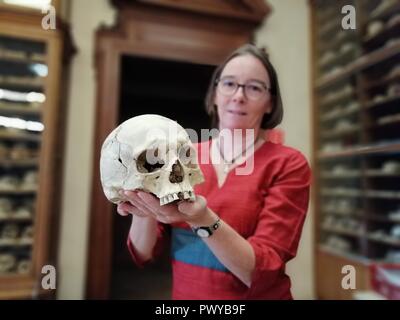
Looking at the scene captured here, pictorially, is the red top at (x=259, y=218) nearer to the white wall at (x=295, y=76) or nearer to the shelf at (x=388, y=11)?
the white wall at (x=295, y=76)

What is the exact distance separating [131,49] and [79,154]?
8.6 inches

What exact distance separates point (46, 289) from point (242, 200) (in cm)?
34

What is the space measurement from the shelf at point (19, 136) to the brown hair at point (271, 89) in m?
0.66

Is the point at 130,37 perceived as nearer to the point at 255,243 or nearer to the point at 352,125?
the point at 255,243

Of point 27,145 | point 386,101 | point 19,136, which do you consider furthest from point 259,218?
point 386,101

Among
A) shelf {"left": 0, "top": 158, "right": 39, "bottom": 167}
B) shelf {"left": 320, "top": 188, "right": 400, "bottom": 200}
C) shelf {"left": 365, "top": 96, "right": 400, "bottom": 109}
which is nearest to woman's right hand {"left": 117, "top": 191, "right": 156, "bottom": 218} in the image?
shelf {"left": 320, "top": 188, "right": 400, "bottom": 200}

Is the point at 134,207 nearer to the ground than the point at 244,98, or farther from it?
nearer to the ground

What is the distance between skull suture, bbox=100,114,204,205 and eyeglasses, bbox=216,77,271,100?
0.09 m

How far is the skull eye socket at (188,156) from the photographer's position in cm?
37

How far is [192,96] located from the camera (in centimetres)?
50

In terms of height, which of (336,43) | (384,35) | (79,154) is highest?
(384,35)

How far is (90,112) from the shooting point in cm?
60

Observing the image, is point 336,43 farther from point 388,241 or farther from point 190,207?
point 388,241
